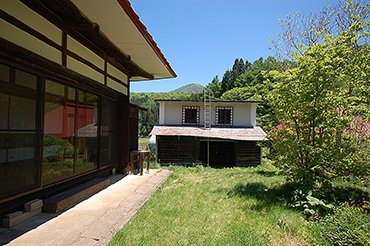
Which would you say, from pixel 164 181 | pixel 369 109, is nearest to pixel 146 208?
pixel 164 181

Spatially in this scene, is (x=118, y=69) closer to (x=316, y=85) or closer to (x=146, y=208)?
(x=146, y=208)

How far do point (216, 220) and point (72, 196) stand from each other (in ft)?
8.97

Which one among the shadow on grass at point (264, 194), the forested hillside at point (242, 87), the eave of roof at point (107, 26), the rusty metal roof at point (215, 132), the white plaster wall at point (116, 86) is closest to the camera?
the eave of roof at point (107, 26)

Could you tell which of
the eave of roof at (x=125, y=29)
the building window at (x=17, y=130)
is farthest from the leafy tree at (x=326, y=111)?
the building window at (x=17, y=130)

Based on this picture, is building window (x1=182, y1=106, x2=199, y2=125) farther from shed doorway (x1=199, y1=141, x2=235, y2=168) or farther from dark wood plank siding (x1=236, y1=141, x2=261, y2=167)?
dark wood plank siding (x1=236, y1=141, x2=261, y2=167)

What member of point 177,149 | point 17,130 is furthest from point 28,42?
point 177,149

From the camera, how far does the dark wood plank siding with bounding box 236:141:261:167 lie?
16.4m

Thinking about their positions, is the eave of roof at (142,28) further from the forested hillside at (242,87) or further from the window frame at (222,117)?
the forested hillside at (242,87)

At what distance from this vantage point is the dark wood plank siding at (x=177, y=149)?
15.9m

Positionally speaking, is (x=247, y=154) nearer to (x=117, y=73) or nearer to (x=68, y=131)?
(x=117, y=73)

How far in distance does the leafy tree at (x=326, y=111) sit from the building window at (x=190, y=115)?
12129 millimetres

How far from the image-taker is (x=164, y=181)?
22.4ft

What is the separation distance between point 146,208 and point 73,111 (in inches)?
101

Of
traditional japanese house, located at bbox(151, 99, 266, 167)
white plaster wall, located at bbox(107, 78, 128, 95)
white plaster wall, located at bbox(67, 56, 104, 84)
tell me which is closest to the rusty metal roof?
traditional japanese house, located at bbox(151, 99, 266, 167)
